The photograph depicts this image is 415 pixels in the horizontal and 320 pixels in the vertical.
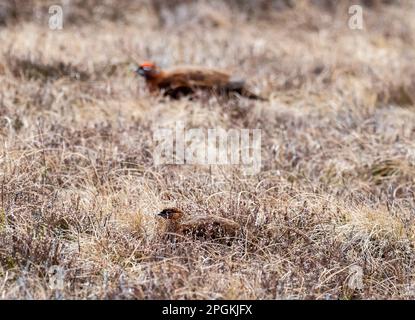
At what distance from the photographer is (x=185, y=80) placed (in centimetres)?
751

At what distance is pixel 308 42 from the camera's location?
A: 1069 cm

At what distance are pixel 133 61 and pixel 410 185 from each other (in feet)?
12.7

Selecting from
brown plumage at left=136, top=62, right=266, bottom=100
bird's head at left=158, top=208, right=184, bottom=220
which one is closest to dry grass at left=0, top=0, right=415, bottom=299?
bird's head at left=158, top=208, right=184, bottom=220

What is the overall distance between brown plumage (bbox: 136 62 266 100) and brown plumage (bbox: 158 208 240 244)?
3052 mm

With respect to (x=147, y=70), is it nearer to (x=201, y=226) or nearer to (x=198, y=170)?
(x=198, y=170)

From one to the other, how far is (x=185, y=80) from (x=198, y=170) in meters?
1.99

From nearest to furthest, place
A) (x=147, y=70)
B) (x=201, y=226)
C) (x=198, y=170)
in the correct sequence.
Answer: (x=201, y=226), (x=198, y=170), (x=147, y=70)

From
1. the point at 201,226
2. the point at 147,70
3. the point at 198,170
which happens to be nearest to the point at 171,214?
the point at 201,226

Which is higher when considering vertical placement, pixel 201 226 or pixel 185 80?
pixel 185 80

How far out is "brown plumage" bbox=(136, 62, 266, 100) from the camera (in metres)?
7.48

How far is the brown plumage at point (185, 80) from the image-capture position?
7477mm

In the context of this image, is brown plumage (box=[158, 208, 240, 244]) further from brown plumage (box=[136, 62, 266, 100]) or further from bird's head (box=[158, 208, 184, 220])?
brown plumage (box=[136, 62, 266, 100])

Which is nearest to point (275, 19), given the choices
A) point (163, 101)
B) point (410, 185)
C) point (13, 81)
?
point (163, 101)

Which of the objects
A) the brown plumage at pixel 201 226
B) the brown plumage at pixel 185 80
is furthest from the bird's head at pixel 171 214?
the brown plumage at pixel 185 80
